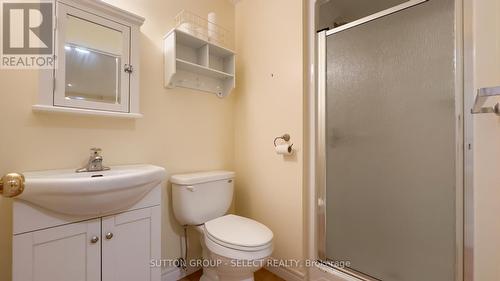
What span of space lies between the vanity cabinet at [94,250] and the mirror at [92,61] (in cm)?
64

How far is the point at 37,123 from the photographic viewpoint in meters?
1.04

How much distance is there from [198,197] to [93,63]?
3.15 ft

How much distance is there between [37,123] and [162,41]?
830 millimetres

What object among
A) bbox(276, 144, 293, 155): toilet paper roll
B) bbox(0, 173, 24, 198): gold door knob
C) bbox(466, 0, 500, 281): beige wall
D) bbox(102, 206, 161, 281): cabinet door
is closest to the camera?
bbox(0, 173, 24, 198): gold door knob

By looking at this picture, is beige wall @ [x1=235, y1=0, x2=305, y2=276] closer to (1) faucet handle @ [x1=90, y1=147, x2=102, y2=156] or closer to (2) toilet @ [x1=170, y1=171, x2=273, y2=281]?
(2) toilet @ [x1=170, y1=171, x2=273, y2=281]

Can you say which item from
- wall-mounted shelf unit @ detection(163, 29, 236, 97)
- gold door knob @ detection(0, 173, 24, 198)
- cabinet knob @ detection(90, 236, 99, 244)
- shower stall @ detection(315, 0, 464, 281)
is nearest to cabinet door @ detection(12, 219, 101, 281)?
cabinet knob @ detection(90, 236, 99, 244)

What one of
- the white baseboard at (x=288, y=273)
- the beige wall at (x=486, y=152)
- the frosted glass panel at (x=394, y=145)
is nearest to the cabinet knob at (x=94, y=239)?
the white baseboard at (x=288, y=273)

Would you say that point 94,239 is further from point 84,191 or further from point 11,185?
point 11,185

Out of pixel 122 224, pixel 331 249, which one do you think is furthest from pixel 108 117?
pixel 331 249

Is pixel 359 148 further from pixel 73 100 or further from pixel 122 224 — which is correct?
pixel 73 100

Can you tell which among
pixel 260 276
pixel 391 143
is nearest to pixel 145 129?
pixel 260 276

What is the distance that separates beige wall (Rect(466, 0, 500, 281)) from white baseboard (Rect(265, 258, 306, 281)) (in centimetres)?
89

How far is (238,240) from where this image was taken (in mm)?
1170

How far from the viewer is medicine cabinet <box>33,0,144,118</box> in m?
1.07
